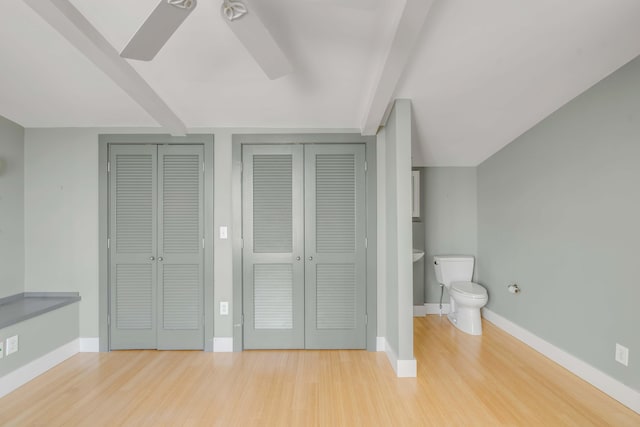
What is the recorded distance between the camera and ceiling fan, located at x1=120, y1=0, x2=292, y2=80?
1221 mm

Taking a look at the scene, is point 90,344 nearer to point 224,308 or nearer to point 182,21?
point 224,308

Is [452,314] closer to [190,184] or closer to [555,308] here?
[555,308]

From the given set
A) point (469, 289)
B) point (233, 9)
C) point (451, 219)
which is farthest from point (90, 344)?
point (451, 219)

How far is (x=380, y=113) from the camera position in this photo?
2387 mm

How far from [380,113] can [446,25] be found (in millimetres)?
787

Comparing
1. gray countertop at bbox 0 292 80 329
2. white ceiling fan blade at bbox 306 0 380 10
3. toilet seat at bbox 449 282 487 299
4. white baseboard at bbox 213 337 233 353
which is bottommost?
white baseboard at bbox 213 337 233 353

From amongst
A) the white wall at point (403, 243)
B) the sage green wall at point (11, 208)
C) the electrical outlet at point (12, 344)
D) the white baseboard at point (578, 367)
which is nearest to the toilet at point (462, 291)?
the white baseboard at point (578, 367)

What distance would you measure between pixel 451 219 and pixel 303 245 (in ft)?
6.54

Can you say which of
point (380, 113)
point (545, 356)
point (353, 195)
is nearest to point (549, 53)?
point (380, 113)

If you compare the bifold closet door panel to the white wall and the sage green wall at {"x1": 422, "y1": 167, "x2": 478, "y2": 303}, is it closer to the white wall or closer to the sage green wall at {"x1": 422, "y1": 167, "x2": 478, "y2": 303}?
the white wall

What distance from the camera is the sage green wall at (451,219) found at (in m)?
3.75

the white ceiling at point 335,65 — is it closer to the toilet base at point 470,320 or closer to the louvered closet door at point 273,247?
the louvered closet door at point 273,247

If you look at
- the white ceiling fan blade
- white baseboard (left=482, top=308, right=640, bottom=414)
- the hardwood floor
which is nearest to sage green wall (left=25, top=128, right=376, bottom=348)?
the hardwood floor

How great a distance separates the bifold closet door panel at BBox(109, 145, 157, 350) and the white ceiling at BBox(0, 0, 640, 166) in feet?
1.32
